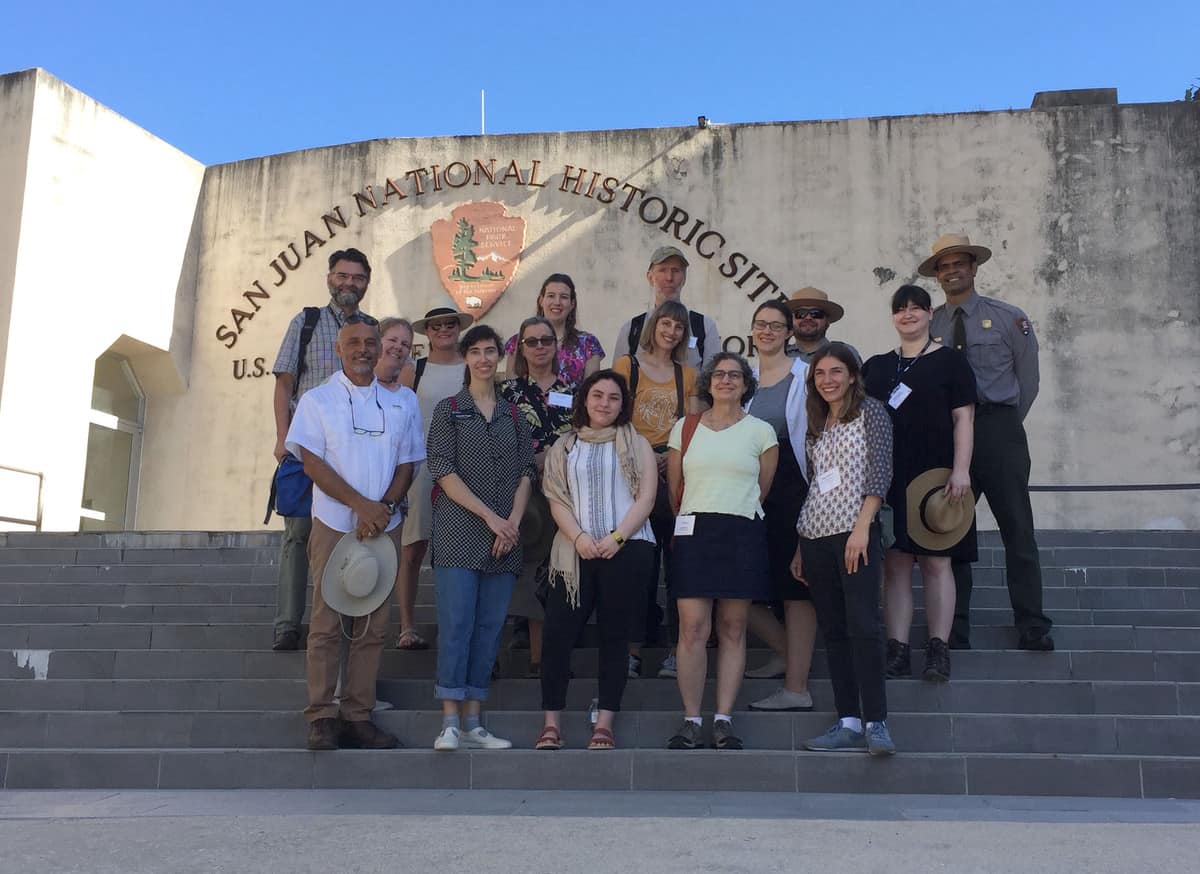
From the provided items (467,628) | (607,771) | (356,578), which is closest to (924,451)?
(607,771)

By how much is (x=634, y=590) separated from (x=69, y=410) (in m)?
7.70

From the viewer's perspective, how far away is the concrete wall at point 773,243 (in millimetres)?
10453

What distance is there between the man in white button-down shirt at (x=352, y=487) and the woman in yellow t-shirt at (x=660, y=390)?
974mm

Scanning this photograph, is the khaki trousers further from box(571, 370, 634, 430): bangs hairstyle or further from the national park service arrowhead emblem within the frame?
the national park service arrowhead emblem

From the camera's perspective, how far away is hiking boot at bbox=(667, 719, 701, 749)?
4312 mm

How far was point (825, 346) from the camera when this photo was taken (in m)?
4.68

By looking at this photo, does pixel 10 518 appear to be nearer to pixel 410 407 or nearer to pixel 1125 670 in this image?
pixel 410 407

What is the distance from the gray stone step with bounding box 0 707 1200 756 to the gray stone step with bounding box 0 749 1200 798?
270mm

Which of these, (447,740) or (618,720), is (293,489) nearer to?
(447,740)

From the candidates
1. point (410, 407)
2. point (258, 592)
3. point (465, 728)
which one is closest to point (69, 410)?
point (258, 592)

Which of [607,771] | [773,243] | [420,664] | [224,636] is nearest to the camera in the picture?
[607,771]

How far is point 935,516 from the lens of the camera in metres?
4.80

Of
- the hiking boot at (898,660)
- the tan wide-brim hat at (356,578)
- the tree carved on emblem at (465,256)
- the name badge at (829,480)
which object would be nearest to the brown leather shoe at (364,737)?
the tan wide-brim hat at (356,578)

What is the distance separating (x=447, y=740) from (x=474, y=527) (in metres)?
0.80
